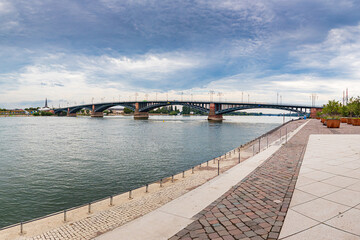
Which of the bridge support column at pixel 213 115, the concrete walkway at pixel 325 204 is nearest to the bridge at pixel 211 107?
the bridge support column at pixel 213 115

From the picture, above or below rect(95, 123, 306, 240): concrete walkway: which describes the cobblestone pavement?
above

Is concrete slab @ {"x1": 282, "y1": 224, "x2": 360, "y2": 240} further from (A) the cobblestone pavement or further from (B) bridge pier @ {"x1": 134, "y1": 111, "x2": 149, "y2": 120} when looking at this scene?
(B) bridge pier @ {"x1": 134, "y1": 111, "x2": 149, "y2": 120}

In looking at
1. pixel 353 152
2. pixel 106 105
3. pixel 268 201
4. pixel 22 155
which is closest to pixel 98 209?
pixel 268 201

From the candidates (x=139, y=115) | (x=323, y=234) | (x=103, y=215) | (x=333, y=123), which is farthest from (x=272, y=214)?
(x=139, y=115)

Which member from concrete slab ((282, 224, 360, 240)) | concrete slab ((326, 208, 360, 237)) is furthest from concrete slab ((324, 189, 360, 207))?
concrete slab ((282, 224, 360, 240))

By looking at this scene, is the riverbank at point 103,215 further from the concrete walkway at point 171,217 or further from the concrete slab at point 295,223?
the concrete slab at point 295,223

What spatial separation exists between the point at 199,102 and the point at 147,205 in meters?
124

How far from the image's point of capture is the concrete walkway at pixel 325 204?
5.33 m

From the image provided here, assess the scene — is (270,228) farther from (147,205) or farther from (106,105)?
(106,105)

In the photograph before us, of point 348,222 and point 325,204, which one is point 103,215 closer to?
point 325,204

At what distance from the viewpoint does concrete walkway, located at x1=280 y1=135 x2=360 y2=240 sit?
5.33m

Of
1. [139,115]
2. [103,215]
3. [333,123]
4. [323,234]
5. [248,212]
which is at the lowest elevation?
[103,215]

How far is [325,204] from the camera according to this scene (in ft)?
22.5

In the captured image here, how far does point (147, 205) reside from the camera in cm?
913
